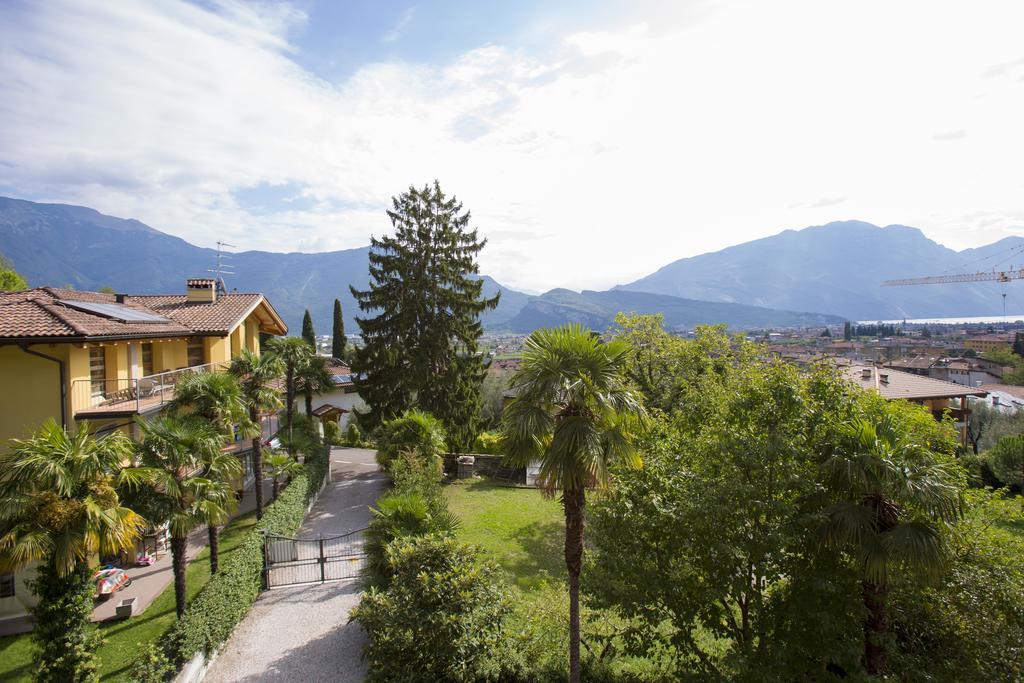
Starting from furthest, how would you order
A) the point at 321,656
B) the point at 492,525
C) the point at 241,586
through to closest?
the point at 492,525 → the point at 241,586 → the point at 321,656

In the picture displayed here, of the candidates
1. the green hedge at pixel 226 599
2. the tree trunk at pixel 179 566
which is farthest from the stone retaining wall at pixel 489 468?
the tree trunk at pixel 179 566

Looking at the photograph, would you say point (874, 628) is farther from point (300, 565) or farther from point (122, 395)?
point (122, 395)

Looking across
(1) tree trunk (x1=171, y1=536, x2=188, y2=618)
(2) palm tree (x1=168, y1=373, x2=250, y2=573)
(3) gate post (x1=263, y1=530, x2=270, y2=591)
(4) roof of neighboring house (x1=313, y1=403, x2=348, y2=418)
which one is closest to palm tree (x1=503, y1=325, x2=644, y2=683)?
(1) tree trunk (x1=171, y1=536, x2=188, y2=618)

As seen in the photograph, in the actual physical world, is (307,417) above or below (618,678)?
above

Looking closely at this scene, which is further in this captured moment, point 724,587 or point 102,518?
point 102,518


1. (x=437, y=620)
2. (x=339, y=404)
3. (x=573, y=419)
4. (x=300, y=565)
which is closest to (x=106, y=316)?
(x=300, y=565)

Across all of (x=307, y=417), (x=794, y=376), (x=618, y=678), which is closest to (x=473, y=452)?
(x=307, y=417)

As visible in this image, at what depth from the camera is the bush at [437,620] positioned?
9719mm

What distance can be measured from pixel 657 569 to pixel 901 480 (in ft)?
13.2

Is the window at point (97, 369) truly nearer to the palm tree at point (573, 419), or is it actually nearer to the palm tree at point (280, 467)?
the palm tree at point (280, 467)

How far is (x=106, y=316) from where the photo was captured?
652 inches

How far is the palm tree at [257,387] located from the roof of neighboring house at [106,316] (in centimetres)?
255

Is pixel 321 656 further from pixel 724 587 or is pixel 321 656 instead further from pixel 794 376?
pixel 794 376

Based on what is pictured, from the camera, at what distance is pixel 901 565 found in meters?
7.46
